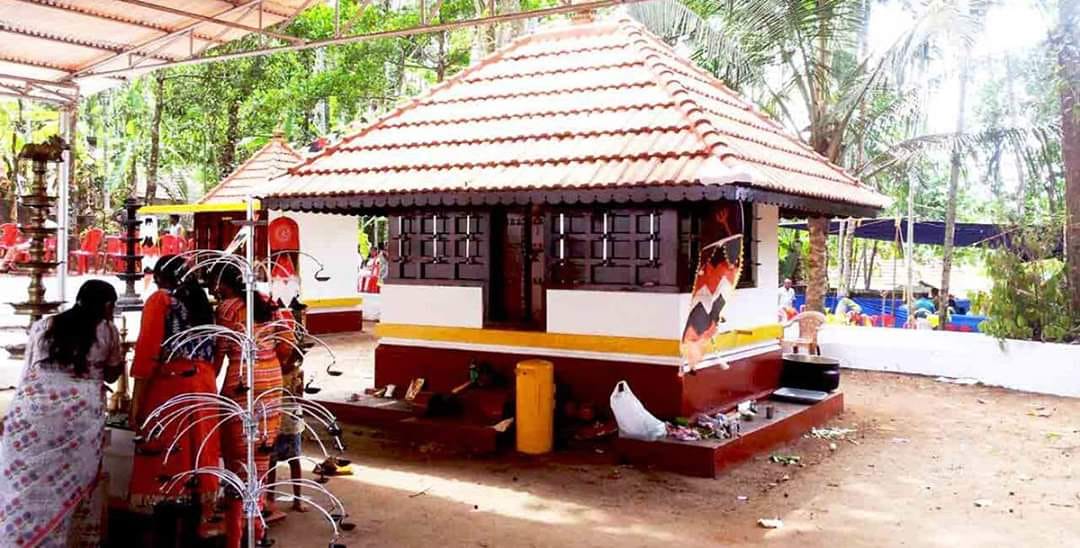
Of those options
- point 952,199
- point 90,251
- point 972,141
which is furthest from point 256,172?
point 952,199

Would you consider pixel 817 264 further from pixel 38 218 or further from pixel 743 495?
pixel 38 218

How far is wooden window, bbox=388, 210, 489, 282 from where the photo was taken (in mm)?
9172

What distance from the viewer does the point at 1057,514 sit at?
6.47 metres

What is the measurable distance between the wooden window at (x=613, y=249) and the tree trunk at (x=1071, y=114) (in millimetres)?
7608

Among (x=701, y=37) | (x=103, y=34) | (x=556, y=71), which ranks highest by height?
(x=701, y=37)

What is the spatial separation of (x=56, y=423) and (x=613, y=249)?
5.30 m

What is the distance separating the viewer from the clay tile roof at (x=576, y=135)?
7602 mm

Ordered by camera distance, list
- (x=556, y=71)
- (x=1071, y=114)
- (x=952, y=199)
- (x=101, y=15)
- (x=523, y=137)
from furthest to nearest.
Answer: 1. (x=952, y=199)
2. (x=1071, y=114)
3. (x=556, y=71)
4. (x=523, y=137)
5. (x=101, y=15)

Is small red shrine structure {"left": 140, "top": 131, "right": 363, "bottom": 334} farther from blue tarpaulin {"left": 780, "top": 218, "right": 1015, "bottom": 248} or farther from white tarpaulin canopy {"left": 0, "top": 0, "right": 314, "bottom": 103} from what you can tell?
blue tarpaulin {"left": 780, "top": 218, "right": 1015, "bottom": 248}

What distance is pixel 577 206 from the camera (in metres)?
8.52

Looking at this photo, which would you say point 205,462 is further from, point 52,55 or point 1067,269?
point 1067,269

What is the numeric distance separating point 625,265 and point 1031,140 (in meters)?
11.0

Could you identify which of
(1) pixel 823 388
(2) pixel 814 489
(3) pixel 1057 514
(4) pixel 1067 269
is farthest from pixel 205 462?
(4) pixel 1067 269

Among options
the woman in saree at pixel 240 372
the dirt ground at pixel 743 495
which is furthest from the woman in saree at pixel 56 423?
the dirt ground at pixel 743 495
